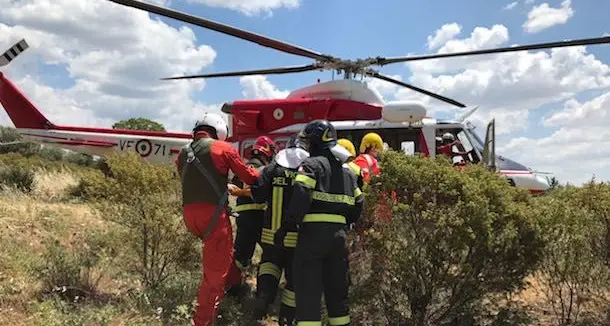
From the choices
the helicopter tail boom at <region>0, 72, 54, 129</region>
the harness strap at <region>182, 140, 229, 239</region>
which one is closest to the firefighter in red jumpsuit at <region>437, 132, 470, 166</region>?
the harness strap at <region>182, 140, 229, 239</region>

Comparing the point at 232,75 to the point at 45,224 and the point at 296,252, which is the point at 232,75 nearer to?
the point at 45,224

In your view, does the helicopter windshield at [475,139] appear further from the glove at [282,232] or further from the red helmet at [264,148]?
the glove at [282,232]

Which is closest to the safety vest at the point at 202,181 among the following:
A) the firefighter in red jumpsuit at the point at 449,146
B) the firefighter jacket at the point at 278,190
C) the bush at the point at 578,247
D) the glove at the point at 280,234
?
the firefighter jacket at the point at 278,190

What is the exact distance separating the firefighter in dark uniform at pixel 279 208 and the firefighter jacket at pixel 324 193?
48 centimetres

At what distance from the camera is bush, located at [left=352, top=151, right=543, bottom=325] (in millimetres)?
4801

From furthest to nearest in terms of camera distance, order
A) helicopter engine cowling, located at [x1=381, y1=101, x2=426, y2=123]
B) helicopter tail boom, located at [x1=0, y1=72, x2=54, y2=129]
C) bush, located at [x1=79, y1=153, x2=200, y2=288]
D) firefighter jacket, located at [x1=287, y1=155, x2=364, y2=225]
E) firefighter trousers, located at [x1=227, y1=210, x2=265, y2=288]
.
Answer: helicopter tail boom, located at [x1=0, y1=72, x2=54, y2=129], helicopter engine cowling, located at [x1=381, y1=101, x2=426, y2=123], firefighter trousers, located at [x1=227, y1=210, x2=265, y2=288], bush, located at [x1=79, y1=153, x2=200, y2=288], firefighter jacket, located at [x1=287, y1=155, x2=364, y2=225]

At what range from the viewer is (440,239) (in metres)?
4.90

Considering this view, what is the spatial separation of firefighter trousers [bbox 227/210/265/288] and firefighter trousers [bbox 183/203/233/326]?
3.02 feet

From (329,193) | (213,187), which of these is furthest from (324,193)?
(213,187)

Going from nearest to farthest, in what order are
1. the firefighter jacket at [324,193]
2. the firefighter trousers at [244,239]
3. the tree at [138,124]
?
the firefighter jacket at [324,193]
the firefighter trousers at [244,239]
the tree at [138,124]

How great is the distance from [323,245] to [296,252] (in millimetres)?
264

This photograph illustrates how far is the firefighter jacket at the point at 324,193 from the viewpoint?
174 inches

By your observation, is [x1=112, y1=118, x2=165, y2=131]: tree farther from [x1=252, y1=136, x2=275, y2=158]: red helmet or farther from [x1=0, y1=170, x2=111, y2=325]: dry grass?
[x1=252, y1=136, x2=275, y2=158]: red helmet

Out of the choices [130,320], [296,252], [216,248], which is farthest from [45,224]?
[296,252]
